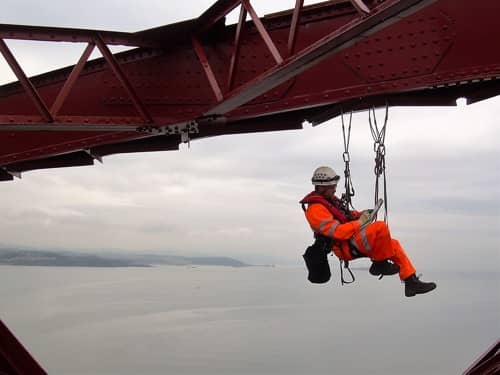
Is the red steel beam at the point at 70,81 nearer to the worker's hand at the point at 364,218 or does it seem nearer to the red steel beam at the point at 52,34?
the red steel beam at the point at 52,34

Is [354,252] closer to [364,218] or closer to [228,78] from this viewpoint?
[364,218]

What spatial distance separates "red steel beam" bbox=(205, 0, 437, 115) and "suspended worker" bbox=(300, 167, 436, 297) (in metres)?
1.26

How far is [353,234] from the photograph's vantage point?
5.85 metres

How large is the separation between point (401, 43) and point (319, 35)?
860 mm

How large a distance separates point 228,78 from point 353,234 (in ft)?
6.59

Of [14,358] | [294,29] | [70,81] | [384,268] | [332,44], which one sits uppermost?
[70,81]

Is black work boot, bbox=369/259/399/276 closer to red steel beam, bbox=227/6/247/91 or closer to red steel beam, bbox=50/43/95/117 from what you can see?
red steel beam, bbox=227/6/247/91

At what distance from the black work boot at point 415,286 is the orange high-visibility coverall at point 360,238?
0.06 m

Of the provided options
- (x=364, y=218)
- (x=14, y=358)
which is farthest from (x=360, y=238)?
(x=14, y=358)

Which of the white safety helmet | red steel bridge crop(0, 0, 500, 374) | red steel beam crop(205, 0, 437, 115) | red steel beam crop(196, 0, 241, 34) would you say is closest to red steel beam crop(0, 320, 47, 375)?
red steel bridge crop(0, 0, 500, 374)

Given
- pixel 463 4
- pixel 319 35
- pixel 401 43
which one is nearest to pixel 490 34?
pixel 463 4

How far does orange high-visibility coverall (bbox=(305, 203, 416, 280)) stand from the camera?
19.1ft

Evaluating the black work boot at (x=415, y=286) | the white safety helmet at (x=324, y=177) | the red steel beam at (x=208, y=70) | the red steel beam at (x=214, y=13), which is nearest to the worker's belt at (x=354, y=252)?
the black work boot at (x=415, y=286)

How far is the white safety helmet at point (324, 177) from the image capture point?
245 inches
